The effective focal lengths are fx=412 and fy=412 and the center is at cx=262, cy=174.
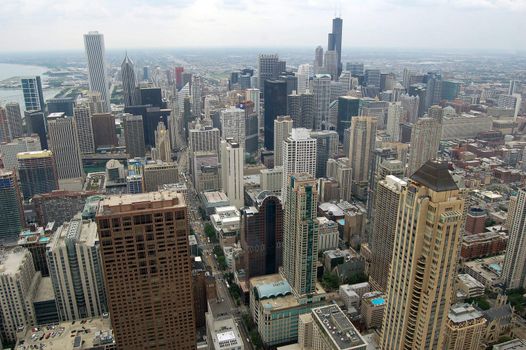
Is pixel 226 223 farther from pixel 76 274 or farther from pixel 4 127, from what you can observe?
pixel 4 127

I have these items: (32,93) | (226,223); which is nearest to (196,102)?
(32,93)

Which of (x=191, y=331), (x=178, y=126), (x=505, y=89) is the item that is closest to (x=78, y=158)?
(x=178, y=126)

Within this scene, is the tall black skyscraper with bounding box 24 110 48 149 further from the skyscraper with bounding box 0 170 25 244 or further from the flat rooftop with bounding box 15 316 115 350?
the flat rooftop with bounding box 15 316 115 350

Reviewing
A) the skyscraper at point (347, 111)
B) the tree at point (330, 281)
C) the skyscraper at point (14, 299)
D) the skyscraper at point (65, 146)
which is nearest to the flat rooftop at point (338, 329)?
the tree at point (330, 281)

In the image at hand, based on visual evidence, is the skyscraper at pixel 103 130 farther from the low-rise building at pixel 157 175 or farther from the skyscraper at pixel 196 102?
the low-rise building at pixel 157 175

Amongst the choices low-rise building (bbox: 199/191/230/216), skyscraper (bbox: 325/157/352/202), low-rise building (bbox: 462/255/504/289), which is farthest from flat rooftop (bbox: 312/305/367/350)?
skyscraper (bbox: 325/157/352/202)

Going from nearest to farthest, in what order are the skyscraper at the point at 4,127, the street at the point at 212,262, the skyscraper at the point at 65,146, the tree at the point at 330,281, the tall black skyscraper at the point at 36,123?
the street at the point at 212,262 → the tree at the point at 330,281 → the skyscraper at the point at 65,146 → the skyscraper at the point at 4,127 → the tall black skyscraper at the point at 36,123

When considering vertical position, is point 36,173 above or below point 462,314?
above
